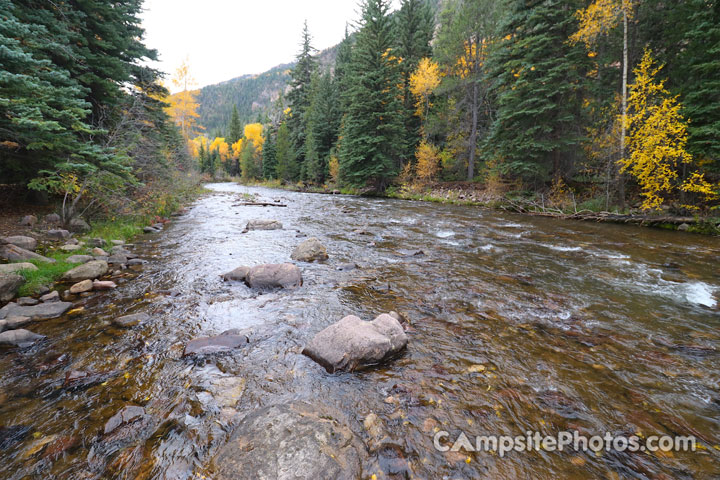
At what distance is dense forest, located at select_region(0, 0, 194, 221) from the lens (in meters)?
4.95

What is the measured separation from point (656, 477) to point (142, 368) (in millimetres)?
4807

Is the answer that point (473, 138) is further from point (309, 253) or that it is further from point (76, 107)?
point (76, 107)

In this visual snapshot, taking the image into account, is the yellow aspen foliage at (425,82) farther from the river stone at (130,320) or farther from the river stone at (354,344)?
the river stone at (130,320)

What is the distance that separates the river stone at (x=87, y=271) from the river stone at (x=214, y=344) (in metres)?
3.88

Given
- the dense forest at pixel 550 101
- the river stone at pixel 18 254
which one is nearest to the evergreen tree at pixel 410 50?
the dense forest at pixel 550 101

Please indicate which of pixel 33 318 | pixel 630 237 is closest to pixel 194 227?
pixel 33 318

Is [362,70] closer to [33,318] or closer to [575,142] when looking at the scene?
[575,142]

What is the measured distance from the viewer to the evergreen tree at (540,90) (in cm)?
1523

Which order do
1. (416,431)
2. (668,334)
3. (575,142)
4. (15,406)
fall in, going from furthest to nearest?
(575,142)
(668,334)
(15,406)
(416,431)

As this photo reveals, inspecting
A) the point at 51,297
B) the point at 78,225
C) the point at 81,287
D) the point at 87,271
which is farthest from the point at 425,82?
the point at 51,297

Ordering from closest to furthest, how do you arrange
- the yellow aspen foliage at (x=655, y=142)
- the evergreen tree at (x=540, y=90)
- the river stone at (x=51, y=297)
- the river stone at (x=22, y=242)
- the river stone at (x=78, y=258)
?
1. the river stone at (x=51, y=297)
2. the river stone at (x=78, y=258)
3. the river stone at (x=22, y=242)
4. the yellow aspen foliage at (x=655, y=142)
5. the evergreen tree at (x=540, y=90)

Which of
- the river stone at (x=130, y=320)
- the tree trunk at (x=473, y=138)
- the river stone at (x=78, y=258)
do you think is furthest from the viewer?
the tree trunk at (x=473, y=138)

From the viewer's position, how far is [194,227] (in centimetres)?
1157

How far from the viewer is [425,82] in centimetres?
2698
